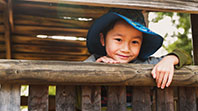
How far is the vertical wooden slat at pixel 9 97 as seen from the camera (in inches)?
60.6

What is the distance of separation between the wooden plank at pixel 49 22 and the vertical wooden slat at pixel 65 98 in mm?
3221

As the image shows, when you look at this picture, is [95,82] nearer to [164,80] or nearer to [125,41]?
[164,80]

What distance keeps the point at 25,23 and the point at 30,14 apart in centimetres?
22

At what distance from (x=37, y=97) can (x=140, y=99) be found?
0.67 metres

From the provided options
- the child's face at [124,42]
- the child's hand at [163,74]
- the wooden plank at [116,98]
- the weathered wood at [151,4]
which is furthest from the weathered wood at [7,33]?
the child's hand at [163,74]

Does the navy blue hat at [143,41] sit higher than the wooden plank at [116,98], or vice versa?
the navy blue hat at [143,41]

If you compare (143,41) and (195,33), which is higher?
(195,33)

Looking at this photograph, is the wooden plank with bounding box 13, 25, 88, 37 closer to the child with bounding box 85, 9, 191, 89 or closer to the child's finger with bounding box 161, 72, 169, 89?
the child with bounding box 85, 9, 191, 89

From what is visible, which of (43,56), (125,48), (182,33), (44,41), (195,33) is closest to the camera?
(125,48)

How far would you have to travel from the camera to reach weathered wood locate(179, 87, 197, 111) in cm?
188

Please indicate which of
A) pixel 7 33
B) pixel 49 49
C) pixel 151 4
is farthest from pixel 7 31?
pixel 151 4

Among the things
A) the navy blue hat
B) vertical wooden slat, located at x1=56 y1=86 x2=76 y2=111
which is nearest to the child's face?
the navy blue hat

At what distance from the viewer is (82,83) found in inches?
62.6

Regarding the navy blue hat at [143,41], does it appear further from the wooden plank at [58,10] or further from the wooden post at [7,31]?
the wooden post at [7,31]
